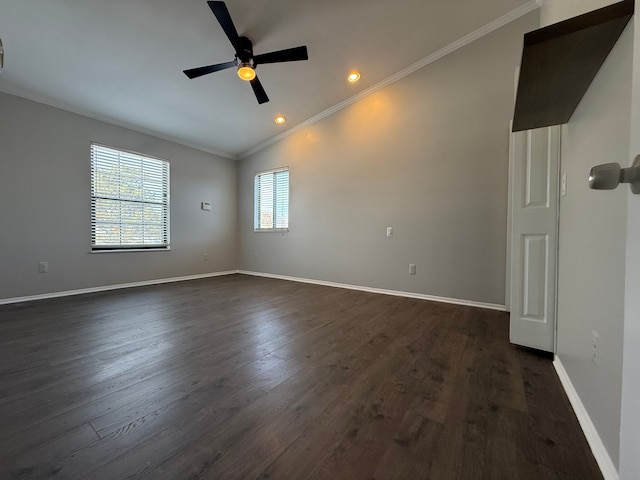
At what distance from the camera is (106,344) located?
80.0 inches

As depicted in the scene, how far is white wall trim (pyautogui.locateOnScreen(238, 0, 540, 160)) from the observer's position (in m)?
2.86

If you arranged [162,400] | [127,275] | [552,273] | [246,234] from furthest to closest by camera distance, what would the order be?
[246,234], [127,275], [552,273], [162,400]

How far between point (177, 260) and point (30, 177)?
2207 millimetres

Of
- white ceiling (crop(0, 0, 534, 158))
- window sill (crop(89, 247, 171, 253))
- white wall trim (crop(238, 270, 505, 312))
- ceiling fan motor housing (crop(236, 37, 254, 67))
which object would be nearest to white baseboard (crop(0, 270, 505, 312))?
white wall trim (crop(238, 270, 505, 312))

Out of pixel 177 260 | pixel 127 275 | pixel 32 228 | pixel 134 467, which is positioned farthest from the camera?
pixel 177 260

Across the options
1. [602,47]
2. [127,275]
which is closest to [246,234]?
[127,275]

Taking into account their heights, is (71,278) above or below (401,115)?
below

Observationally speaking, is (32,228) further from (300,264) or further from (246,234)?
(300,264)

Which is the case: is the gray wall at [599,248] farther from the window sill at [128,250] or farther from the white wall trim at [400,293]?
the window sill at [128,250]

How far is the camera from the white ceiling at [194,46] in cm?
240

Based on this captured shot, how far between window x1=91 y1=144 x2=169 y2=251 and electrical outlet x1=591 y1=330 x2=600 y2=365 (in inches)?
209

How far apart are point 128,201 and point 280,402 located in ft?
14.2

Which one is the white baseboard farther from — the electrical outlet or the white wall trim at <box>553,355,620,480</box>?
the electrical outlet

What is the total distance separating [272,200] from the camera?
5.33m
